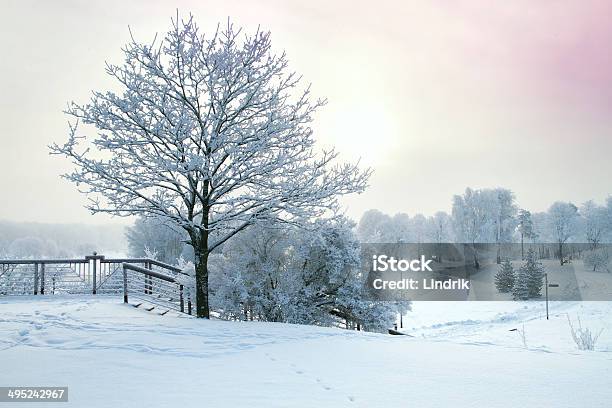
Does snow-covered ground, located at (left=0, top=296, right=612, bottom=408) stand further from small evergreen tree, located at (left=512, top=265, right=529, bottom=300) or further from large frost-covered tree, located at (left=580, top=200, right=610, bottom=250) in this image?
large frost-covered tree, located at (left=580, top=200, right=610, bottom=250)

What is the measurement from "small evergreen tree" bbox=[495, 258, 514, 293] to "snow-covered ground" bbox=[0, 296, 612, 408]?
5628cm

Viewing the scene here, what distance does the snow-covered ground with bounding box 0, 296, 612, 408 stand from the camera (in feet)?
18.8

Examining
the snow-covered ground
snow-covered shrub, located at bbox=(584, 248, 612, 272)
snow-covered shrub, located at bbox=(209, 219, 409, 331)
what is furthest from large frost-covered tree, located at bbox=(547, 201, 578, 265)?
the snow-covered ground

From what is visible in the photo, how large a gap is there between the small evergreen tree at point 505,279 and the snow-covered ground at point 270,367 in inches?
2216

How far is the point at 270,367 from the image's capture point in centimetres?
723

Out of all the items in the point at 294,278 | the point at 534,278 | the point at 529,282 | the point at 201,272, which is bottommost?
the point at 529,282

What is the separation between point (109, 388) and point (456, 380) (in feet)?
14.8

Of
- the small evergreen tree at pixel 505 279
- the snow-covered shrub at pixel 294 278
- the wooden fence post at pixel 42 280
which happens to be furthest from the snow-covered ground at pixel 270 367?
the small evergreen tree at pixel 505 279

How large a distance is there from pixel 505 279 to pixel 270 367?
60686mm

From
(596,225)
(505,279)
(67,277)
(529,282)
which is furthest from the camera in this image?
(596,225)

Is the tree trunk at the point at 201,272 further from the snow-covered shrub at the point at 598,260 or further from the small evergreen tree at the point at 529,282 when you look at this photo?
the snow-covered shrub at the point at 598,260

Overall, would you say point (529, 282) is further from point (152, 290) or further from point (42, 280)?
point (42, 280)

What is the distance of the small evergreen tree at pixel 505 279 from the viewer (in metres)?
61.4

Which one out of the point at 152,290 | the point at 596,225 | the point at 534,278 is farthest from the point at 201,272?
the point at 596,225
